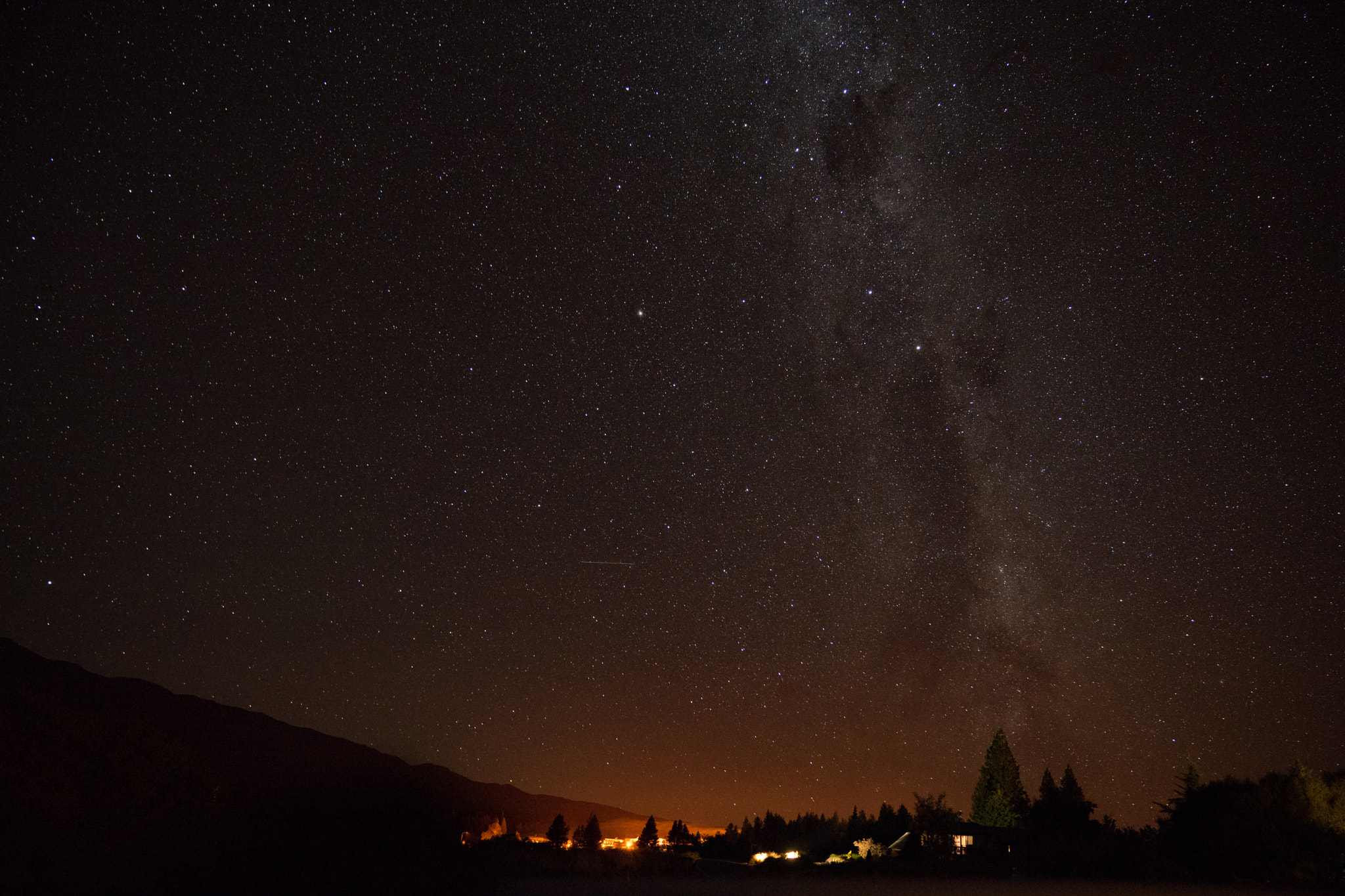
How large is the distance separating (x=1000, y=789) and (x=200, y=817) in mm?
63018

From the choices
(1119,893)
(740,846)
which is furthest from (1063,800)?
(1119,893)

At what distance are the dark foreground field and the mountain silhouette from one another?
739cm

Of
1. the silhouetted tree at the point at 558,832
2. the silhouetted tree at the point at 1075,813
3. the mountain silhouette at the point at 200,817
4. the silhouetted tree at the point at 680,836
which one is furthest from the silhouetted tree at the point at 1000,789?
the mountain silhouette at the point at 200,817

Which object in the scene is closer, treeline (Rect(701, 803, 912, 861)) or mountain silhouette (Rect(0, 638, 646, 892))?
mountain silhouette (Rect(0, 638, 646, 892))

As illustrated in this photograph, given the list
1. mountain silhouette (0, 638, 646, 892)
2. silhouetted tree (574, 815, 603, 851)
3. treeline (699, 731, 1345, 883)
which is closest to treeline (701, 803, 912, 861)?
treeline (699, 731, 1345, 883)

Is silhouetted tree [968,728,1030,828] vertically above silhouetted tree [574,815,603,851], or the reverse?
silhouetted tree [968,728,1030,828]

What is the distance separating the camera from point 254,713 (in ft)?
416

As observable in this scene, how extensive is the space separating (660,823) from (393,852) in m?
188

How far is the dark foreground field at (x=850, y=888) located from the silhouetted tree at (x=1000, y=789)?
3420 cm

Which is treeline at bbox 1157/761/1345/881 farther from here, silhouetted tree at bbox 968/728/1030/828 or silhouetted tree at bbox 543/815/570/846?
silhouetted tree at bbox 543/815/570/846

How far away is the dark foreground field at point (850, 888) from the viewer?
2252 cm

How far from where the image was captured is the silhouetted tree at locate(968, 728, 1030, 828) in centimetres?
6366

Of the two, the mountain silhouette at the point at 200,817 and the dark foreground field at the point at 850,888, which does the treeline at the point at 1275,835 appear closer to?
the dark foreground field at the point at 850,888

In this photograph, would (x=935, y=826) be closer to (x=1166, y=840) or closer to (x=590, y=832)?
(x=1166, y=840)
